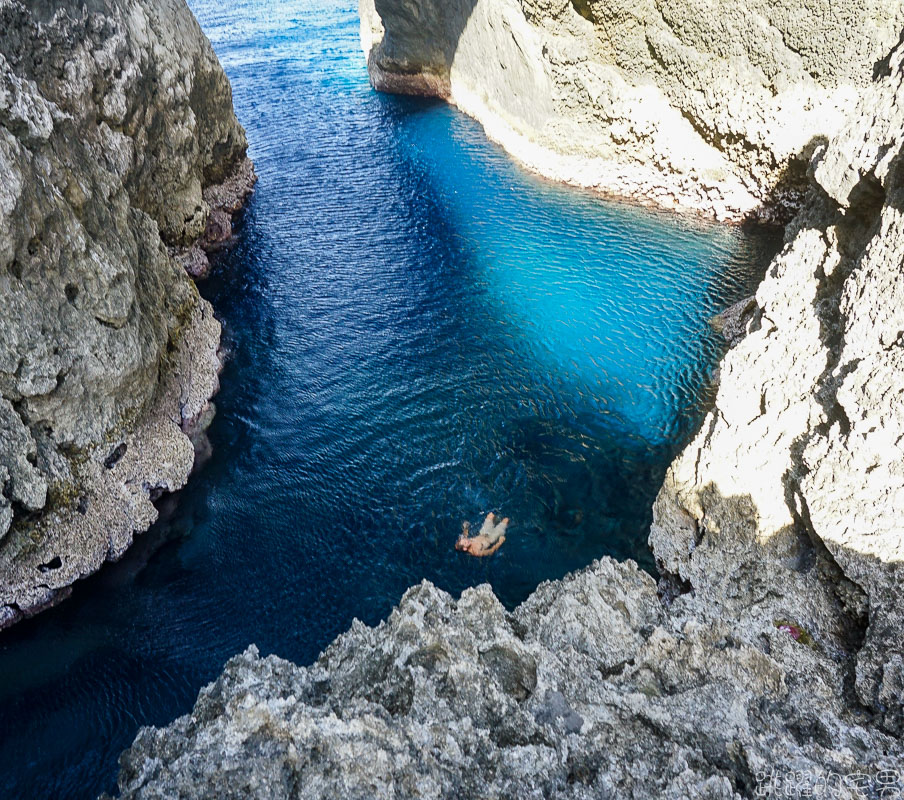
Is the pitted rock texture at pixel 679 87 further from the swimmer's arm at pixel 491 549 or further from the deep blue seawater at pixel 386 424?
the swimmer's arm at pixel 491 549

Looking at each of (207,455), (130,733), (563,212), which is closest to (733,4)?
(563,212)

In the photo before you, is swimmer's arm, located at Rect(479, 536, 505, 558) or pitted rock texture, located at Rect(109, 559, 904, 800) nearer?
pitted rock texture, located at Rect(109, 559, 904, 800)

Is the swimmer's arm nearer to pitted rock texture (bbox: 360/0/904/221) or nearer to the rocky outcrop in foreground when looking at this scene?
the rocky outcrop in foreground

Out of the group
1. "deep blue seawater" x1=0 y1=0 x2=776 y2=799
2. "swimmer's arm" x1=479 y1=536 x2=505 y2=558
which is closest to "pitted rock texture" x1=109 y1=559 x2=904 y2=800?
"swimmer's arm" x1=479 y1=536 x2=505 y2=558

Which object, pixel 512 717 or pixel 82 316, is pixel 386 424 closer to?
pixel 82 316

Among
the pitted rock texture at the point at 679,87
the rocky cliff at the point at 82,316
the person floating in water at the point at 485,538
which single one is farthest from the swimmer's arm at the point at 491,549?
the pitted rock texture at the point at 679,87
